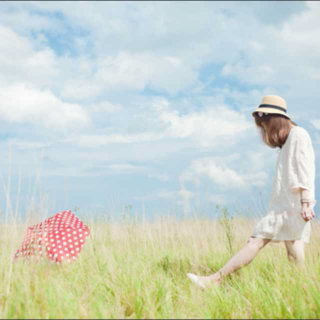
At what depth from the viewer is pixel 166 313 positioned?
3.47 metres

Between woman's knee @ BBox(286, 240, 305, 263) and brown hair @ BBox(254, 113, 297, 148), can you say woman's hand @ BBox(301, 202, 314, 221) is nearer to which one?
woman's knee @ BBox(286, 240, 305, 263)

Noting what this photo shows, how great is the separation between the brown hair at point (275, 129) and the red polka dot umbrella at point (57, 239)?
2.10 m

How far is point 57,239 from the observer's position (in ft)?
15.4

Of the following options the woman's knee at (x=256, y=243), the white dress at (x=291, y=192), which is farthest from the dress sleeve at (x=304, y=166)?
the woman's knee at (x=256, y=243)

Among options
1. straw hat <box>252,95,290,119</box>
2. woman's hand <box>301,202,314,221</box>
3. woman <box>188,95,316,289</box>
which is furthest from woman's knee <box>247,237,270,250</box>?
straw hat <box>252,95,290,119</box>

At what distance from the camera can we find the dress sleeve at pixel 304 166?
13.4 feet

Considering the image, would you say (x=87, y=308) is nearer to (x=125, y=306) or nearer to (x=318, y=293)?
(x=125, y=306)

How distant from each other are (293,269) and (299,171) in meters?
0.88

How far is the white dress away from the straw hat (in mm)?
252

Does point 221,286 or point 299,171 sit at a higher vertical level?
point 299,171

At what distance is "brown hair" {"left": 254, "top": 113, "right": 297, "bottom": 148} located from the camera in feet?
14.4

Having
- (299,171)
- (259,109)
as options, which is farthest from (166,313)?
(259,109)

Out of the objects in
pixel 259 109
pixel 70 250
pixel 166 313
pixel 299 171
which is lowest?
pixel 166 313

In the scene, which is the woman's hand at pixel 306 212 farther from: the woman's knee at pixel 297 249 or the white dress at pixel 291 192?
the woman's knee at pixel 297 249
